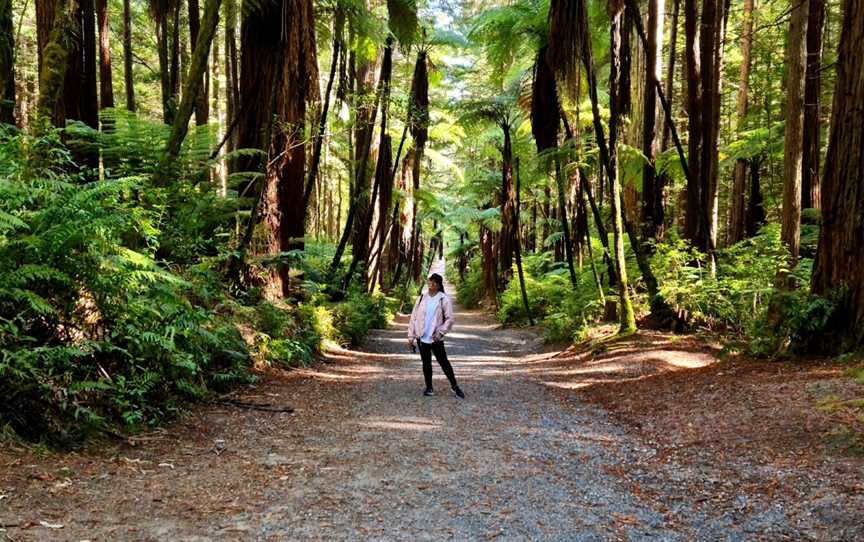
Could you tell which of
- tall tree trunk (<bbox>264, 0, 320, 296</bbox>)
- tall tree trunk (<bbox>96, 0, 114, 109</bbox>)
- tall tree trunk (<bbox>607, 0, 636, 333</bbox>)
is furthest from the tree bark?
tall tree trunk (<bbox>96, 0, 114, 109</bbox>)

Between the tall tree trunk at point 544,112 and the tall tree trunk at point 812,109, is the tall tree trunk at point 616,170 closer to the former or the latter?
the tall tree trunk at point 812,109

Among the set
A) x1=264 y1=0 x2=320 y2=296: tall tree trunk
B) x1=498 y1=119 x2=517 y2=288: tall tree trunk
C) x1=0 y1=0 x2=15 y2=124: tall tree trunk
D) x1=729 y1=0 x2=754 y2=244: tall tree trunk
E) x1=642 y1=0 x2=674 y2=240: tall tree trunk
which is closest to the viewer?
x1=0 y1=0 x2=15 y2=124: tall tree trunk

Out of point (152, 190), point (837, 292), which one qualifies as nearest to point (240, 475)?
point (152, 190)

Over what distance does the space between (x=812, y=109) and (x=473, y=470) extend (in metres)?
11.1

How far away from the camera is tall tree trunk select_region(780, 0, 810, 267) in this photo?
7.69 meters

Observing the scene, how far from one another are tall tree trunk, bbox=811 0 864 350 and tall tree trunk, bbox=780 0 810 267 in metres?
1.25

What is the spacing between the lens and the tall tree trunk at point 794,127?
7691 millimetres

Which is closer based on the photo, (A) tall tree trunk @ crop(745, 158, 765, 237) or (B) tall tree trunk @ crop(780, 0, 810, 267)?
(B) tall tree trunk @ crop(780, 0, 810, 267)

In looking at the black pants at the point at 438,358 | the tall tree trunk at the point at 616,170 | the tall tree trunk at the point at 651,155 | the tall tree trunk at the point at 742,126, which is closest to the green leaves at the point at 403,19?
the tall tree trunk at the point at 616,170

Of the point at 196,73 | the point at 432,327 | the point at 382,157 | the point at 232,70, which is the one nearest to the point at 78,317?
the point at 196,73

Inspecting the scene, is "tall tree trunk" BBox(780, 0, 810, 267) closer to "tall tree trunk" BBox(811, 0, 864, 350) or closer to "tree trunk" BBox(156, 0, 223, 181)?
"tall tree trunk" BBox(811, 0, 864, 350)

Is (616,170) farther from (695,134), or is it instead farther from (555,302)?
(555,302)

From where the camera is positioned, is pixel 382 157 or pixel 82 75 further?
pixel 382 157

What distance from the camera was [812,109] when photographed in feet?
38.6
